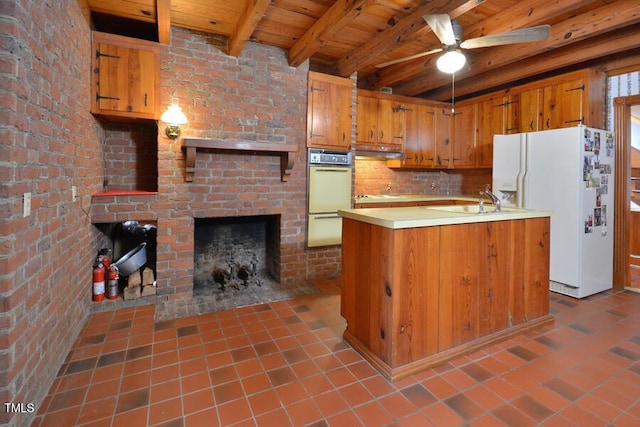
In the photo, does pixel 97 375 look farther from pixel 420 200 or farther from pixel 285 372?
pixel 420 200

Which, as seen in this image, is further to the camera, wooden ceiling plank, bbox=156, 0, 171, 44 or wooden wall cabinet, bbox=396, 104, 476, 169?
wooden wall cabinet, bbox=396, 104, 476, 169

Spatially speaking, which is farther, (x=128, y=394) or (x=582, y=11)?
(x=582, y=11)

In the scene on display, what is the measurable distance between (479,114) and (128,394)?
16.4 ft

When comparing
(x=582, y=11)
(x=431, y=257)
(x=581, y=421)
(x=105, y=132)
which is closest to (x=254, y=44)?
(x=105, y=132)

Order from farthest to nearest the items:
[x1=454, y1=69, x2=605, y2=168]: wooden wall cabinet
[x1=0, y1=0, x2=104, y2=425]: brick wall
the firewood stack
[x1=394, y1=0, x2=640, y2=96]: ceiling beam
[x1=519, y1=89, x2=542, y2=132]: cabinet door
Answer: [x1=519, y1=89, x2=542, y2=132]: cabinet door
[x1=454, y1=69, x2=605, y2=168]: wooden wall cabinet
the firewood stack
[x1=394, y1=0, x2=640, y2=96]: ceiling beam
[x1=0, y1=0, x2=104, y2=425]: brick wall

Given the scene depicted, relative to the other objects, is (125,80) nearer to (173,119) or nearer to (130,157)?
(173,119)


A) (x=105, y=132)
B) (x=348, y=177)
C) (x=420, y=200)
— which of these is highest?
(x=105, y=132)

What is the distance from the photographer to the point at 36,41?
61.5 inches

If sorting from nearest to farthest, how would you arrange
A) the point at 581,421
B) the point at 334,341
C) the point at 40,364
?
the point at 581,421, the point at 40,364, the point at 334,341

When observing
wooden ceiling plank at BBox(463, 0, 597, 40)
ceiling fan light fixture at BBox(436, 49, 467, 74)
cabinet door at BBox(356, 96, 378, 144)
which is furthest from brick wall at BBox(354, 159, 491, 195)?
ceiling fan light fixture at BBox(436, 49, 467, 74)

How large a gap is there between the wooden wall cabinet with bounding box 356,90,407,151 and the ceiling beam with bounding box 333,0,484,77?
657 mm

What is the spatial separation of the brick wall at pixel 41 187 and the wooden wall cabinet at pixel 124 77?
127mm

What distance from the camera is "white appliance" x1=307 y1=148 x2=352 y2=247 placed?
351 cm

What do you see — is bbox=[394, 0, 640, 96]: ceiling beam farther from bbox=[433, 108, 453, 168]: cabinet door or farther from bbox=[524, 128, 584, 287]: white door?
bbox=[433, 108, 453, 168]: cabinet door
